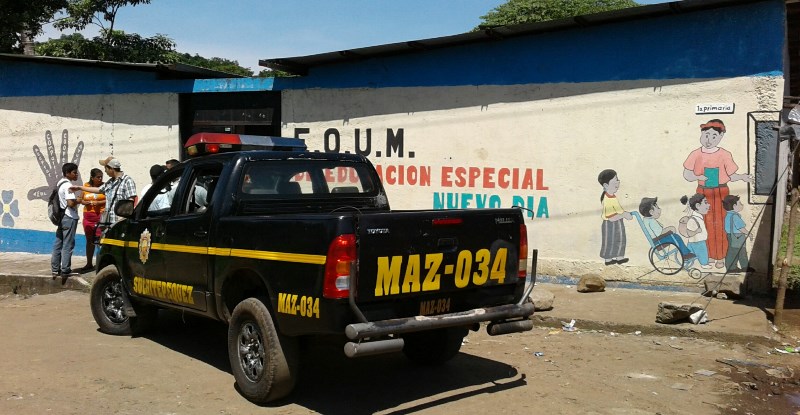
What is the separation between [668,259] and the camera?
8883mm

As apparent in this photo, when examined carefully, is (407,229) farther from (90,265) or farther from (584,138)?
(90,265)

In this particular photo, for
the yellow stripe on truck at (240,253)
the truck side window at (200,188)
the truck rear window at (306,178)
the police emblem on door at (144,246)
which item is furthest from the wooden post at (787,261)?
the police emblem on door at (144,246)

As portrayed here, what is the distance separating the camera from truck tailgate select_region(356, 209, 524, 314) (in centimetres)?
451

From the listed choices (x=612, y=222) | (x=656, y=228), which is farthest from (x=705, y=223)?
(x=612, y=222)

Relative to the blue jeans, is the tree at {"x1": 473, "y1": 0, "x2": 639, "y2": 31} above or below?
above

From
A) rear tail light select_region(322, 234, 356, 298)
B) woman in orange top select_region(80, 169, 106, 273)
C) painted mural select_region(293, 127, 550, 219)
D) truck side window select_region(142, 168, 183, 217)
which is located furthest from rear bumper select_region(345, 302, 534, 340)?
woman in orange top select_region(80, 169, 106, 273)

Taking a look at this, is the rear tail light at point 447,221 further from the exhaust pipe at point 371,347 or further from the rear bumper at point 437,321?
the exhaust pipe at point 371,347

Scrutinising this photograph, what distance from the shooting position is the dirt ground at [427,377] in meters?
5.05

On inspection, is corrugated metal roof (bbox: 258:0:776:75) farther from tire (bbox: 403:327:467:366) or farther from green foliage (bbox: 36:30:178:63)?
green foliage (bbox: 36:30:178:63)

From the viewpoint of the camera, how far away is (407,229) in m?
4.63

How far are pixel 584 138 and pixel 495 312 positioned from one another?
192 inches

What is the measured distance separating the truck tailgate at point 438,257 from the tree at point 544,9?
23667 mm

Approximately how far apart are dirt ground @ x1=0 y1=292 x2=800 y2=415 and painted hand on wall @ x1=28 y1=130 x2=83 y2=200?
6168mm

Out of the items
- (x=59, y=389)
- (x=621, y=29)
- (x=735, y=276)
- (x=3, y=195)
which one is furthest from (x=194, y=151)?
(x=3, y=195)
